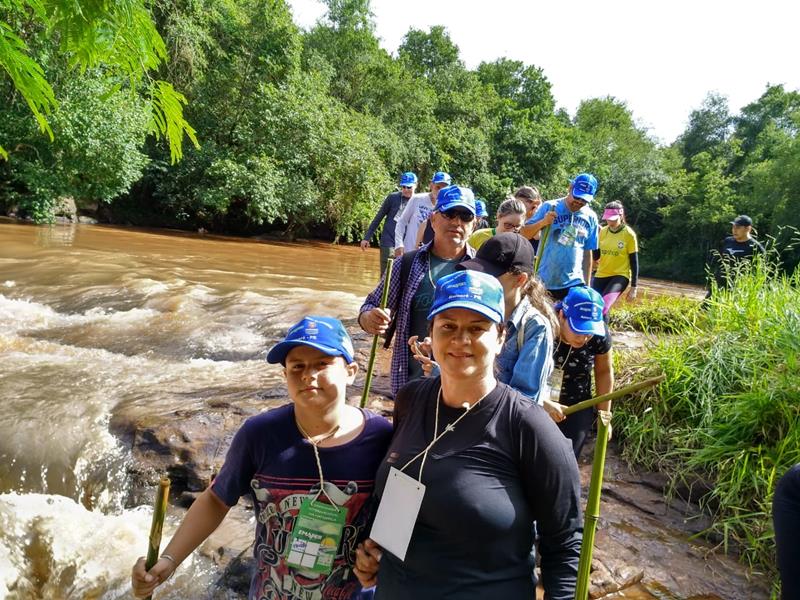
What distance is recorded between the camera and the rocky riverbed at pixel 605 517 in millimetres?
3162

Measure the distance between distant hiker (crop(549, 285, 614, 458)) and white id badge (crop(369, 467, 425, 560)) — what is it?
5.80 ft

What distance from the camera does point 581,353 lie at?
128 inches

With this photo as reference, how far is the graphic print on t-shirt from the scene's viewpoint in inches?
68.8

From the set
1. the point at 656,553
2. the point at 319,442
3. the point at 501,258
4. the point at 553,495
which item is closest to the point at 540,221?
the point at 501,258

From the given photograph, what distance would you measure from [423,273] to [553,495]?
1.80 meters

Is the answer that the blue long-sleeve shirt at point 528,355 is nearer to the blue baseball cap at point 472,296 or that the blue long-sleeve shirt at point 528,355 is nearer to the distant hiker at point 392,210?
the blue baseball cap at point 472,296

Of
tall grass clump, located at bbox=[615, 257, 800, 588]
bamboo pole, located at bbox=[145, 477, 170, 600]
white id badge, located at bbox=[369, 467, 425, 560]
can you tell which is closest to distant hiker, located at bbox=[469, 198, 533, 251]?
tall grass clump, located at bbox=[615, 257, 800, 588]

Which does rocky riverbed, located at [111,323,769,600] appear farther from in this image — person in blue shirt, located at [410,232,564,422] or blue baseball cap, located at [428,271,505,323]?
blue baseball cap, located at [428,271,505,323]

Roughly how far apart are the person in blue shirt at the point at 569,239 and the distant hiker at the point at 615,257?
5.82 ft

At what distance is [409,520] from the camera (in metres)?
1.53

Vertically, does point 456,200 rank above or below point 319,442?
above

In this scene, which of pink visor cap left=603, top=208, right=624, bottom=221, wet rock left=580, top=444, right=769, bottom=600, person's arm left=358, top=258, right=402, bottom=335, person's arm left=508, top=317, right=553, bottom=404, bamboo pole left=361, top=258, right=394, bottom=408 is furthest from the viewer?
pink visor cap left=603, top=208, right=624, bottom=221

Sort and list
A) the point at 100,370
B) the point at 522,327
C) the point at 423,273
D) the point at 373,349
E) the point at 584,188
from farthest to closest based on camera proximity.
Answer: the point at 100,370, the point at 584,188, the point at 423,273, the point at 373,349, the point at 522,327

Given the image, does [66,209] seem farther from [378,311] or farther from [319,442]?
[319,442]
